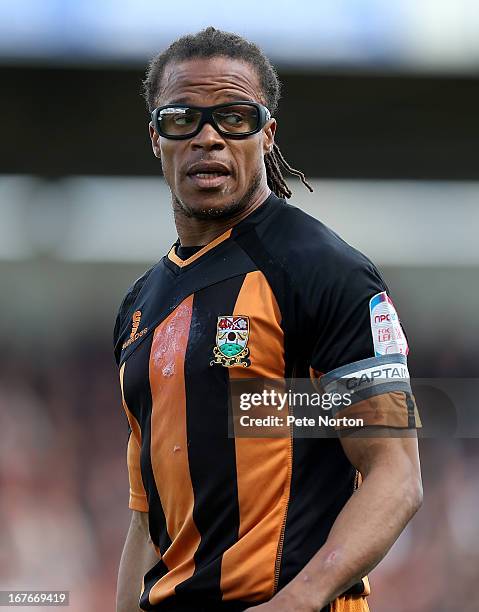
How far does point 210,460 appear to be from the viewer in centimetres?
230

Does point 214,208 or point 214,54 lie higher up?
point 214,54

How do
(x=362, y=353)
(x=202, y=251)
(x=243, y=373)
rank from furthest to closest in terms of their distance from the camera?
1. (x=202, y=251)
2. (x=243, y=373)
3. (x=362, y=353)

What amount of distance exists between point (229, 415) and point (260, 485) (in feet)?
0.53

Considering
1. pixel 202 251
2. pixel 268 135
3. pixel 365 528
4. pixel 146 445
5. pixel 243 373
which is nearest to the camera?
pixel 365 528

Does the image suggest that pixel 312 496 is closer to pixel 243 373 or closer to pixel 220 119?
pixel 243 373

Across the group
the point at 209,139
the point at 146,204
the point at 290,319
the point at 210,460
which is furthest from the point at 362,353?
the point at 146,204

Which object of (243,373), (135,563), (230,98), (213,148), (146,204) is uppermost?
(146,204)

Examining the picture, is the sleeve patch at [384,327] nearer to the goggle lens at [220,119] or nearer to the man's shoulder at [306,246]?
the man's shoulder at [306,246]

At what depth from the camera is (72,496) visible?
7113mm

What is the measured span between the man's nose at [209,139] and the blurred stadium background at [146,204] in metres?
4.77

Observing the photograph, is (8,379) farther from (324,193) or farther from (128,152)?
(324,193)

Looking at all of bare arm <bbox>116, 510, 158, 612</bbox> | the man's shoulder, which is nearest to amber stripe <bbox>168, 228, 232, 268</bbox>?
the man's shoulder

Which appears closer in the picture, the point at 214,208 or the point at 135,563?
the point at 214,208

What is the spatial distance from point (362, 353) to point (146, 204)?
6.01 metres
